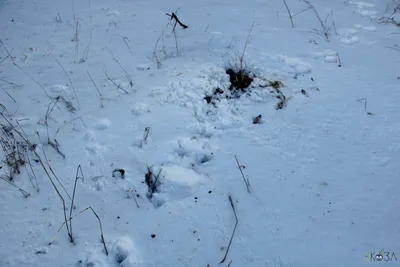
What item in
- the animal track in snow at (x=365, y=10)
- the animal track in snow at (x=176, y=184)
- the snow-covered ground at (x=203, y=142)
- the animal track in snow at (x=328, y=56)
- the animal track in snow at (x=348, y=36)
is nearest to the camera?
the snow-covered ground at (x=203, y=142)

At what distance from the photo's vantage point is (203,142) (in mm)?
2250

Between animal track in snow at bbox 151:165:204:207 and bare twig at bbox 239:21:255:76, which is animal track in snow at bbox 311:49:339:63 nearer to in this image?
bare twig at bbox 239:21:255:76

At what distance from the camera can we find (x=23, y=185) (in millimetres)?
1985

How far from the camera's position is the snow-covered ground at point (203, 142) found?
1.69 m

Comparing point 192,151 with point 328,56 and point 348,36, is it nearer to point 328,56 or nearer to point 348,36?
point 328,56

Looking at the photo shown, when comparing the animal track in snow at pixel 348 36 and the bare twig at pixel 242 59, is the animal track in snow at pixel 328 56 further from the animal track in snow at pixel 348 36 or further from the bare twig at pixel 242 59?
the bare twig at pixel 242 59

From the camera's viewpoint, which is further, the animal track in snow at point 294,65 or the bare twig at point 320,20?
the bare twig at point 320,20

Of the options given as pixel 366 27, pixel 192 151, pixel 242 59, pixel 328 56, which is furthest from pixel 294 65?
pixel 192 151

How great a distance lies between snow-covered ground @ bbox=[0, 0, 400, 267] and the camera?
5.55 feet

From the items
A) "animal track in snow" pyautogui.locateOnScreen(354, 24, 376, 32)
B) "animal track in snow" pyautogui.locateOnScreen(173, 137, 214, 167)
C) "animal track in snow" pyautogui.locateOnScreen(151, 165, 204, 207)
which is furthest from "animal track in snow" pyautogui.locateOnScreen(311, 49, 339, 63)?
"animal track in snow" pyautogui.locateOnScreen(151, 165, 204, 207)

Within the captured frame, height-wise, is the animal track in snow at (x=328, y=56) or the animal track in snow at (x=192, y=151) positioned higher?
the animal track in snow at (x=328, y=56)

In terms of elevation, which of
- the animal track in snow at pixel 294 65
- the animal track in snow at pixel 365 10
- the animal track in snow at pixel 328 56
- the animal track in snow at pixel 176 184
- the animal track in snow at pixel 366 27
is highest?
the animal track in snow at pixel 365 10

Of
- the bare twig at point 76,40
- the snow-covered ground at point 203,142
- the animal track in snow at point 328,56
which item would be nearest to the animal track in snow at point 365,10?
the snow-covered ground at point 203,142

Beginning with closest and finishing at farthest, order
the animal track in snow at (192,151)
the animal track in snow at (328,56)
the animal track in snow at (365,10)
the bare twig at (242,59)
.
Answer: the animal track in snow at (192,151) → the bare twig at (242,59) → the animal track in snow at (328,56) → the animal track in snow at (365,10)
